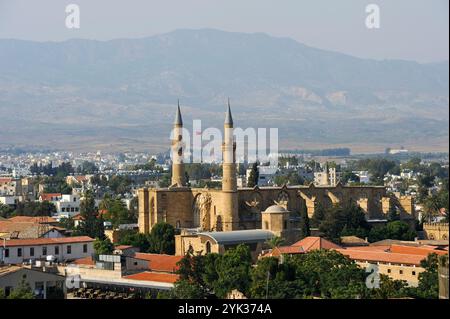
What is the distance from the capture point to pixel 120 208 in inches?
1913

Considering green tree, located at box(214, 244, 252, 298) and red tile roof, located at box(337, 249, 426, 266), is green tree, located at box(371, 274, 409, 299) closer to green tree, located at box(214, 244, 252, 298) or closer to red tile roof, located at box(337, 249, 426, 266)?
green tree, located at box(214, 244, 252, 298)

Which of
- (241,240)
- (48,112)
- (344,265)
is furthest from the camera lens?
(48,112)

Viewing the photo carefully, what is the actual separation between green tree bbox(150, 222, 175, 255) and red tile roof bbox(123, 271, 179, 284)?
8631 millimetres

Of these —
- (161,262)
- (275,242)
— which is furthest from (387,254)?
(161,262)

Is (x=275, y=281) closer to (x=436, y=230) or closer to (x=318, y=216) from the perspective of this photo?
(x=318, y=216)

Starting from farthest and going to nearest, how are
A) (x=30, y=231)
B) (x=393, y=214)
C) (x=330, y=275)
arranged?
(x=393, y=214) < (x=30, y=231) < (x=330, y=275)

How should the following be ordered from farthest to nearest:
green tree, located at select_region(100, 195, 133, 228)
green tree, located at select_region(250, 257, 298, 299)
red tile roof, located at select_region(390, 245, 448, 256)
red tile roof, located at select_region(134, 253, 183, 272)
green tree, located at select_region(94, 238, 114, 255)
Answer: green tree, located at select_region(100, 195, 133, 228) < green tree, located at select_region(94, 238, 114, 255) < red tile roof, located at select_region(390, 245, 448, 256) < red tile roof, located at select_region(134, 253, 183, 272) < green tree, located at select_region(250, 257, 298, 299)

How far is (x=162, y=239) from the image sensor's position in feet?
124

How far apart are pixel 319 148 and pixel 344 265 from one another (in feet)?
441

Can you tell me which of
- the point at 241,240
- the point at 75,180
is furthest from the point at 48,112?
the point at 241,240

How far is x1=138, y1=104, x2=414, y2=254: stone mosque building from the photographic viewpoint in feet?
122

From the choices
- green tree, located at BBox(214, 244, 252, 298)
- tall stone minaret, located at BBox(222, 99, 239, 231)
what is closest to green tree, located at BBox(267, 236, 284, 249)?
tall stone minaret, located at BBox(222, 99, 239, 231)

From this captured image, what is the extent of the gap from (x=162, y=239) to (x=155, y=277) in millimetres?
10336
